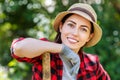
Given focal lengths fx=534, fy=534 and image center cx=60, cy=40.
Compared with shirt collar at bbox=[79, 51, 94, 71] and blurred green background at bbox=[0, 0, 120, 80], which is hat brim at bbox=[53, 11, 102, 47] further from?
blurred green background at bbox=[0, 0, 120, 80]

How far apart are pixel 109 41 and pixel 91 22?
2753 millimetres

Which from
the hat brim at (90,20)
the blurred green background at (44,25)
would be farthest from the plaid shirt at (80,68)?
the blurred green background at (44,25)

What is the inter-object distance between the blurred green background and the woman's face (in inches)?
96.0

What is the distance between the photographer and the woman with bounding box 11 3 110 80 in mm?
3580

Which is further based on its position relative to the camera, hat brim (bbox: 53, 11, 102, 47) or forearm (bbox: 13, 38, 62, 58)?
hat brim (bbox: 53, 11, 102, 47)

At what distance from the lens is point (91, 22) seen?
153 inches

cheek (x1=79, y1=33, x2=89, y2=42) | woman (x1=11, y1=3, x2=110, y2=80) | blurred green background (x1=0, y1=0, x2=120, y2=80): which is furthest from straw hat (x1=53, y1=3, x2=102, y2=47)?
blurred green background (x1=0, y1=0, x2=120, y2=80)

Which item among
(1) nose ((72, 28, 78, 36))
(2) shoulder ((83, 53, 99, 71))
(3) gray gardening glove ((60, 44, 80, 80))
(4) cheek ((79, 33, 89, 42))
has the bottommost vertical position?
(2) shoulder ((83, 53, 99, 71))

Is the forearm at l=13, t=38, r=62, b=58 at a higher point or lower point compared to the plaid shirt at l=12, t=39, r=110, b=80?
higher

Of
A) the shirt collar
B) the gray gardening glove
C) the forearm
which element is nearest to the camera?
the forearm

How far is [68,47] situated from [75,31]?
0.13 metres

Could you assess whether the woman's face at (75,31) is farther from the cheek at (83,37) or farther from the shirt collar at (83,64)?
the shirt collar at (83,64)

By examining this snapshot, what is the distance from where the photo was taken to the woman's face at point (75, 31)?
12.4 feet

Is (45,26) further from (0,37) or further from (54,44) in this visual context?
(54,44)
